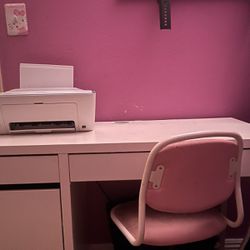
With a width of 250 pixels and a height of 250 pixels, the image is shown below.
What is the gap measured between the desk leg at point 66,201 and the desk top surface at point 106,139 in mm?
47

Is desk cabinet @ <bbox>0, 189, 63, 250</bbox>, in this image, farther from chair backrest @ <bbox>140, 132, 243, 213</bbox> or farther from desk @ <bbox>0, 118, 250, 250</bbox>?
chair backrest @ <bbox>140, 132, 243, 213</bbox>

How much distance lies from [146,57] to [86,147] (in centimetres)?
68

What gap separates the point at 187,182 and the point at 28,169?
538 mm

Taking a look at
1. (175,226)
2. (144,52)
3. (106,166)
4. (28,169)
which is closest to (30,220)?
(28,169)

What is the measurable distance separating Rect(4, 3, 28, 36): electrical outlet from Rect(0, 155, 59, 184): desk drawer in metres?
0.73

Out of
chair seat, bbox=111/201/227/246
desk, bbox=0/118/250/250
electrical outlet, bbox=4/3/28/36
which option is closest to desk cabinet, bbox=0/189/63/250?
desk, bbox=0/118/250/250

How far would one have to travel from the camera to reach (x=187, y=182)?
0.86m

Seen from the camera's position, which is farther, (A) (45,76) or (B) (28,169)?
(A) (45,76)

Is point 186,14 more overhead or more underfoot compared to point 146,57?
more overhead

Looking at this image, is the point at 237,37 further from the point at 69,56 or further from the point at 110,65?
the point at 69,56

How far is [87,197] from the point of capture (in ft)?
5.15

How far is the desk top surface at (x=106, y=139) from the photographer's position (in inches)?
38.3

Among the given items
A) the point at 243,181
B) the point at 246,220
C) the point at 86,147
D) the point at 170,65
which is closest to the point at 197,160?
the point at 86,147

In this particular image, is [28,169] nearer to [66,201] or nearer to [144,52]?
[66,201]
